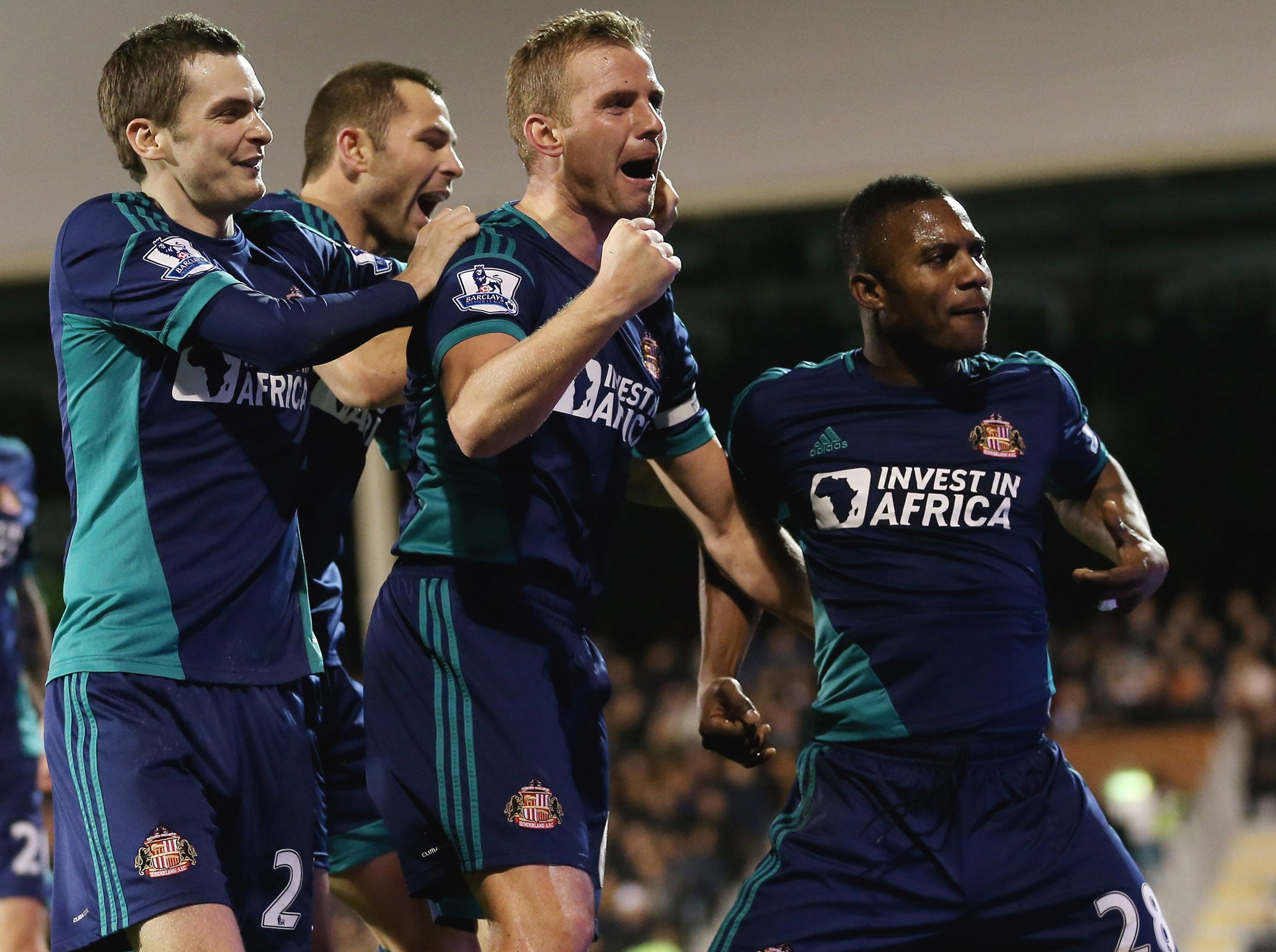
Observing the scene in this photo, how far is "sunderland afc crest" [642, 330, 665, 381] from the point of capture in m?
2.64

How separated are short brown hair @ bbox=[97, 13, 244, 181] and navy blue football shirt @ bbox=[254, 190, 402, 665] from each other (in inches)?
19.8

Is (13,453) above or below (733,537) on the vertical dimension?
above

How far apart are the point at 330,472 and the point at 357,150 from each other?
82 centimetres

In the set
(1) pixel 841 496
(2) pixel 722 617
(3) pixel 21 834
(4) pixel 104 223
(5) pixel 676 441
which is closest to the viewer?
(4) pixel 104 223

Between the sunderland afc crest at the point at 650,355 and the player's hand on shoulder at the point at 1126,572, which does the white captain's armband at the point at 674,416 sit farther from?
the player's hand on shoulder at the point at 1126,572

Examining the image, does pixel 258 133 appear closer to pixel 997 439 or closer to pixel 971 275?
pixel 971 275

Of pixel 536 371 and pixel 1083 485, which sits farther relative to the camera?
pixel 1083 485

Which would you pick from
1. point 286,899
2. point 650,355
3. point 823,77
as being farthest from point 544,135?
point 823,77

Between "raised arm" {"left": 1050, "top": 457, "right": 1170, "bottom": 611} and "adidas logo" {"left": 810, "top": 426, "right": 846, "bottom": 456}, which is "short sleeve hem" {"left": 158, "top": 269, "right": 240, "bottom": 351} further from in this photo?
"raised arm" {"left": 1050, "top": 457, "right": 1170, "bottom": 611}

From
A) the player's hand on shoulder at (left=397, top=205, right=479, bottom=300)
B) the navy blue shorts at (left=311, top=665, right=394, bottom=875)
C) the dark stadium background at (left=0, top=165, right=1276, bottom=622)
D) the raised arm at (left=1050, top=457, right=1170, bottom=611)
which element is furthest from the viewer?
the dark stadium background at (left=0, top=165, right=1276, bottom=622)

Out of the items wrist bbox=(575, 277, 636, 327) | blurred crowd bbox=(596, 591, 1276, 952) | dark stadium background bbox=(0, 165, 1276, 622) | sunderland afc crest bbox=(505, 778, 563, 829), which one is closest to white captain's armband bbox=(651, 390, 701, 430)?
wrist bbox=(575, 277, 636, 327)

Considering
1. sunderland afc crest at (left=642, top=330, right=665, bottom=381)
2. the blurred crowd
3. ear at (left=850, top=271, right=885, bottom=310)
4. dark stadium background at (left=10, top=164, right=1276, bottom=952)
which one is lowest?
the blurred crowd

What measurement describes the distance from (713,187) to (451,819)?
15.3 ft

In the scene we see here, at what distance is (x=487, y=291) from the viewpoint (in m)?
2.39
